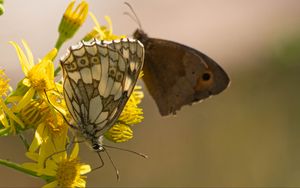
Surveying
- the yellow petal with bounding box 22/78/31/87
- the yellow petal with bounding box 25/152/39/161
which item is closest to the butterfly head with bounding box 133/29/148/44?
the yellow petal with bounding box 22/78/31/87

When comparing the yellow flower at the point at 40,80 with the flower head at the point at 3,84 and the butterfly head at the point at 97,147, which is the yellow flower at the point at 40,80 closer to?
the flower head at the point at 3,84

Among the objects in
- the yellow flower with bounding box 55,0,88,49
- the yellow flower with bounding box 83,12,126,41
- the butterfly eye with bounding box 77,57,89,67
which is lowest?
the butterfly eye with bounding box 77,57,89,67

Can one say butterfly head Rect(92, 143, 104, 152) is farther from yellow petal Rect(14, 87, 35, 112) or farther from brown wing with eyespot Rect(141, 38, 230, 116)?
brown wing with eyespot Rect(141, 38, 230, 116)

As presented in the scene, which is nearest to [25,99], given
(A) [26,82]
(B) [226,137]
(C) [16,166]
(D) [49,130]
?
(A) [26,82]

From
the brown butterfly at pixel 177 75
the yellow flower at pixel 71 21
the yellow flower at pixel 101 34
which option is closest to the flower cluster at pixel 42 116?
the yellow flower at pixel 101 34

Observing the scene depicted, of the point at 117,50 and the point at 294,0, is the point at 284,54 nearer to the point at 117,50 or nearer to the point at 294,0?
the point at 294,0

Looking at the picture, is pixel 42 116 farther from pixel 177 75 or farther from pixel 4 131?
pixel 177 75

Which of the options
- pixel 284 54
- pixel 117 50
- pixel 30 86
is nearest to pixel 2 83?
pixel 30 86
